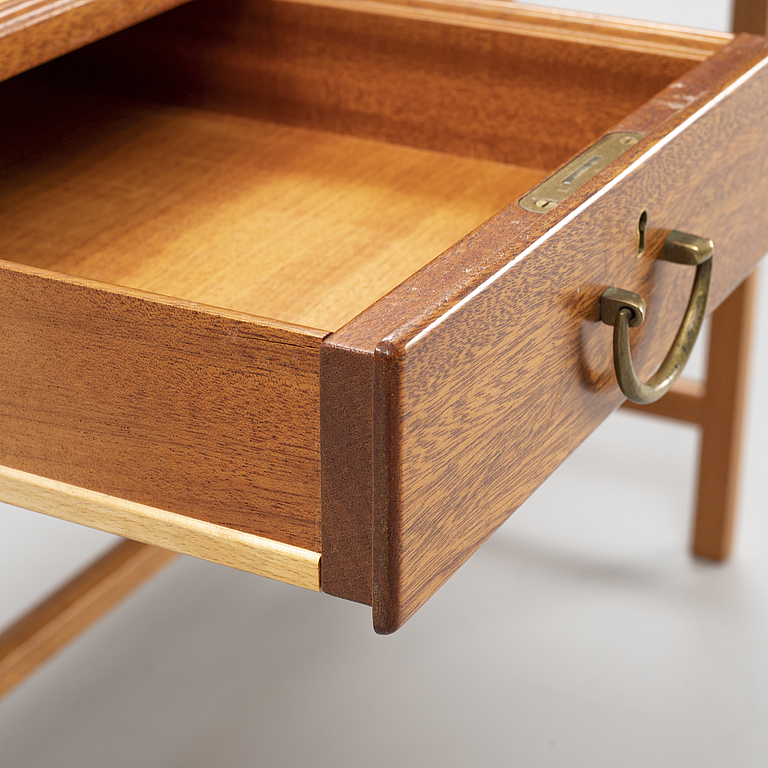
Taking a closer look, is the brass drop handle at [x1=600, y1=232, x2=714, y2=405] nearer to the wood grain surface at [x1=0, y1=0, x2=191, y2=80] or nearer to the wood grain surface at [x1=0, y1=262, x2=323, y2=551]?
the wood grain surface at [x1=0, y1=262, x2=323, y2=551]

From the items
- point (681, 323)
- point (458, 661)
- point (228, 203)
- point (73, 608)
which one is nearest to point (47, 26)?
point (228, 203)

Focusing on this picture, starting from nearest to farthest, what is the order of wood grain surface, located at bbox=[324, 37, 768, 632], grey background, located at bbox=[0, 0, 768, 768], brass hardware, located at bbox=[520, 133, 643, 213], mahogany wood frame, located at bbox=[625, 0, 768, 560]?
wood grain surface, located at bbox=[324, 37, 768, 632], brass hardware, located at bbox=[520, 133, 643, 213], grey background, located at bbox=[0, 0, 768, 768], mahogany wood frame, located at bbox=[625, 0, 768, 560]

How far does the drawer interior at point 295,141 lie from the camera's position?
2.51ft

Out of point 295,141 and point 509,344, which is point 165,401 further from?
point 295,141

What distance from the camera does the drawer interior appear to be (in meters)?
0.76

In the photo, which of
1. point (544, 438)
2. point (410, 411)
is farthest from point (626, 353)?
point (410, 411)

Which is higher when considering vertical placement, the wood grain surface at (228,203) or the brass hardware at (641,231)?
the brass hardware at (641,231)

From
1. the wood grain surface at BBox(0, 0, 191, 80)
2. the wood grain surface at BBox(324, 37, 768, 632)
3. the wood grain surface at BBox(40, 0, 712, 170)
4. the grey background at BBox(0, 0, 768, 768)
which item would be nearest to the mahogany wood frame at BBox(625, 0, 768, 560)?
the grey background at BBox(0, 0, 768, 768)

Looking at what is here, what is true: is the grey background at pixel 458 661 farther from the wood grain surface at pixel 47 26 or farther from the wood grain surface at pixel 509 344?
the wood grain surface at pixel 47 26

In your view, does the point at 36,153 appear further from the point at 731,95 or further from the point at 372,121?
the point at 731,95

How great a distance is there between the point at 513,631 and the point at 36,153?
2.47 feet

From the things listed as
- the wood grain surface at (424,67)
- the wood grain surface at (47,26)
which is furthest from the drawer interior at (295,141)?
the wood grain surface at (47,26)

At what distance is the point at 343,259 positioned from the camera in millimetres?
761

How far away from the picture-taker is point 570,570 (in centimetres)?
144
